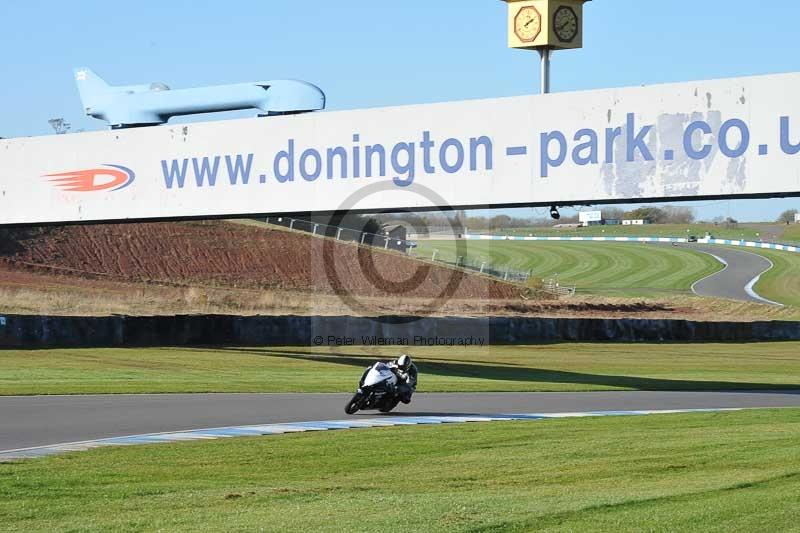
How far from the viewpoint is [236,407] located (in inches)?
781

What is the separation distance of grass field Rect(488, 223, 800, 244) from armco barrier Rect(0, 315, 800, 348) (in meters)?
78.6

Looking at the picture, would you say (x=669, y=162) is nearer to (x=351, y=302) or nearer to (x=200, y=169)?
(x=200, y=169)

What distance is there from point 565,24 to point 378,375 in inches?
332

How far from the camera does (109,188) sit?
94.8 feet

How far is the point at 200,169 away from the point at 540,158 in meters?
8.50

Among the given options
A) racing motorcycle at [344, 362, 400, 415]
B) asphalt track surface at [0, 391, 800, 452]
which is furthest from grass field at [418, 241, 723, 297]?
racing motorcycle at [344, 362, 400, 415]

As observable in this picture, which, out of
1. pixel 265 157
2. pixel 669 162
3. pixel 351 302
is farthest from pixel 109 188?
pixel 351 302

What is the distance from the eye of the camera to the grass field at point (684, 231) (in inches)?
5103

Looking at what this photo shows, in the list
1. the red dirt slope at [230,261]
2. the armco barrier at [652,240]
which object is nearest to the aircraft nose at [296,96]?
the red dirt slope at [230,261]

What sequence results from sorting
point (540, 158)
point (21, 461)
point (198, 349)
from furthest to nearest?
point (198, 349) → point (540, 158) → point (21, 461)

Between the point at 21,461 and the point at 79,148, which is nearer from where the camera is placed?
the point at 21,461

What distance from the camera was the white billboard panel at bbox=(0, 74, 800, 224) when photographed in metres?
20.9

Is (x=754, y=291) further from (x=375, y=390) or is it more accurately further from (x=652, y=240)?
(x=375, y=390)

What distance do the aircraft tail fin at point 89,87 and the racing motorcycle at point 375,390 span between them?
13.8m
